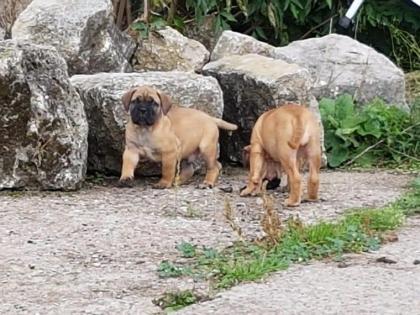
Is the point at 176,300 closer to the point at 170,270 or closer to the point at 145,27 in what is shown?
the point at 170,270

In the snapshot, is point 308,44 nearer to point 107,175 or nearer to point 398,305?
point 107,175

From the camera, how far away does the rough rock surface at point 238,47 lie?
10672mm

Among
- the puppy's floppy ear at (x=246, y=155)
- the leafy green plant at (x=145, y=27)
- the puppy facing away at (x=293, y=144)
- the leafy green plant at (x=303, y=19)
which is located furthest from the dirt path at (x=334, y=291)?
the leafy green plant at (x=303, y=19)

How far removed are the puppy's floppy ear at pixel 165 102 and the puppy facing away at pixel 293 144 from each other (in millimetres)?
714

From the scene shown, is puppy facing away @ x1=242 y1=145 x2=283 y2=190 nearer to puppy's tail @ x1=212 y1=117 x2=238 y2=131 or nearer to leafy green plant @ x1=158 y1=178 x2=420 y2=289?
puppy's tail @ x1=212 y1=117 x2=238 y2=131

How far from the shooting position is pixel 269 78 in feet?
30.2

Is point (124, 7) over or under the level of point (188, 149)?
over

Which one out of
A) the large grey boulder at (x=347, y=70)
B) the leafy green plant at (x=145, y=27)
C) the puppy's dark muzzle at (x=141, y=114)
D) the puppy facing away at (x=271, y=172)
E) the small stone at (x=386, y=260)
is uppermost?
Result: the leafy green plant at (x=145, y=27)

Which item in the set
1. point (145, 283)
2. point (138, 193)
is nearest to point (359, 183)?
point (138, 193)

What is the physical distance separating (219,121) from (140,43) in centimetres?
241

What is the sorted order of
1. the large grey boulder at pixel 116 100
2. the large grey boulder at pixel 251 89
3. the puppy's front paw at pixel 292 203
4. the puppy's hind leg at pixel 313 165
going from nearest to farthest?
the puppy's front paw at pixel 292 203, the puppy's hind leg at pixel 313 165, the large grey boulder at pixel 116 100, the large grey boulder at pixel 251 89

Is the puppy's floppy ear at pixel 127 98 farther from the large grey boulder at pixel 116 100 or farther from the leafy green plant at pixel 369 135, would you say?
the leafy green plant at pixel 369 135

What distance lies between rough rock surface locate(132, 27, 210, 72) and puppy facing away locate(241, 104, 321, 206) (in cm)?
275

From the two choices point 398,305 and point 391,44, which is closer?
point 398,305
